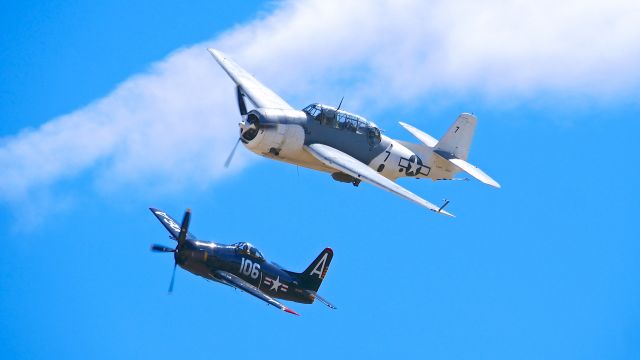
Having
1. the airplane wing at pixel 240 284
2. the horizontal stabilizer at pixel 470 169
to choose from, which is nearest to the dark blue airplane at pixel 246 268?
the airplane wing at pixel 240 284

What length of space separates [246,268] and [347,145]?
6.52 meters

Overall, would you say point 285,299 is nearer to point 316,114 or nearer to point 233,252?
point 233,252

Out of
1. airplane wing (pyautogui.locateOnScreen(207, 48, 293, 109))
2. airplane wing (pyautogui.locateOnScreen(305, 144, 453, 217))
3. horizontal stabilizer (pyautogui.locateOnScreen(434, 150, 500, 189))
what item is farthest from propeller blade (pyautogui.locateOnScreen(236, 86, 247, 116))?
horizontal stabilizer (pyautogui.locateOnScreen(434, 150, 500, 189))

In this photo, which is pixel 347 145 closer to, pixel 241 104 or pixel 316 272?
pixel 241 104

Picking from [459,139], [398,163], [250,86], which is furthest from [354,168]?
[250,86]

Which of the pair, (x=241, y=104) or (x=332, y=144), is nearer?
(x=332, y=144)

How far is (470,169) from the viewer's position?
210 ft

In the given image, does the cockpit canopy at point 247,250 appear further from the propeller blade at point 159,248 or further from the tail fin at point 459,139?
the tail fin at point 459,139

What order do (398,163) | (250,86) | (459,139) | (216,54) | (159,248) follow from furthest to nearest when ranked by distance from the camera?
1. (216,54)
2. (250,86)
3. (459,139)
4. (398,163)
5. (159,248)

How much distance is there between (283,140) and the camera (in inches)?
2338

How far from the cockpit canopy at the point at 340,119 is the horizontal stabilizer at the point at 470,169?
3.99 metres

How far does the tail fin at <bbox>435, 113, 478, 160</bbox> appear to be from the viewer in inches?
2554

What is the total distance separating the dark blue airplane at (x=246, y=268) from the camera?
59.2 meters

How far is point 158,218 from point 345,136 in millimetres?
9679
